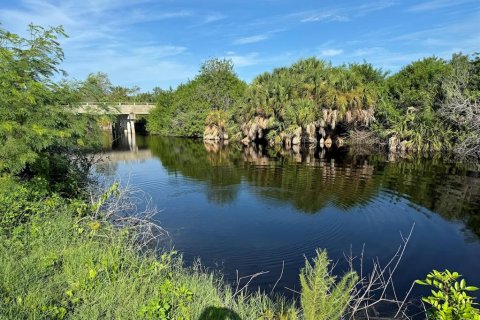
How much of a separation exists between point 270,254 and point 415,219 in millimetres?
5997

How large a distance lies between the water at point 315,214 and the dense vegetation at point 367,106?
6.06 meters

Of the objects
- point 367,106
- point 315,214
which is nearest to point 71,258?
point 315,214

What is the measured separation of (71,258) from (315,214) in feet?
29.5

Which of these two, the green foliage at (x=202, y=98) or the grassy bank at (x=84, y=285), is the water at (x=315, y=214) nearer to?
the grassy bank at (x=84, y=285)

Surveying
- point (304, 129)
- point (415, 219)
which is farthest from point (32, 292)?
point (304, 129)

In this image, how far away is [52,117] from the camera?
930cm

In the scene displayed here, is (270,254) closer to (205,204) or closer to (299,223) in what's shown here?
(299,223)

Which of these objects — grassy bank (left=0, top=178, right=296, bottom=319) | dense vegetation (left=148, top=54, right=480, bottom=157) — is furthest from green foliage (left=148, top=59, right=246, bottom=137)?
grassy bank (left=0, top=178, right=296, bottom=319)

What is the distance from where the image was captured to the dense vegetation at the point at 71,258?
462 cm

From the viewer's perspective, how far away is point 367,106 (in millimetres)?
34000

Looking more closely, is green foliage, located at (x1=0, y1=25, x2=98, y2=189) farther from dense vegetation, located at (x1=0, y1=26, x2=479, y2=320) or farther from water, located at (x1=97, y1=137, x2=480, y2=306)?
water, located at (x1=97, y1=137, x2=480, y2=306)

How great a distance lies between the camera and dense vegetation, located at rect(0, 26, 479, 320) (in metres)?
4.62

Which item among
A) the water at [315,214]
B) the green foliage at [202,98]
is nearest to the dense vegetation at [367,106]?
the water at [315,214]

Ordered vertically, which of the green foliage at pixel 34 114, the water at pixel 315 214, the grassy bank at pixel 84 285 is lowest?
the water at pixel 315 214
